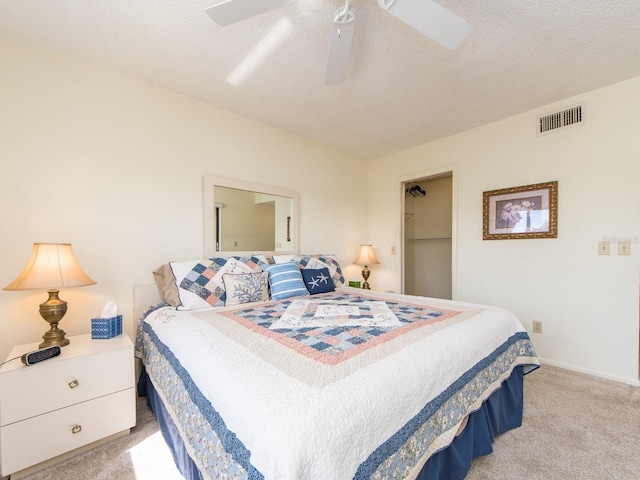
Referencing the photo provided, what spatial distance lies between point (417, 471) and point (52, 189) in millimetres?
2541

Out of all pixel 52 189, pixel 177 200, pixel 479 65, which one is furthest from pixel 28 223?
pixel 479 65

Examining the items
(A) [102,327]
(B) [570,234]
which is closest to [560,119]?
(B) [570,234]

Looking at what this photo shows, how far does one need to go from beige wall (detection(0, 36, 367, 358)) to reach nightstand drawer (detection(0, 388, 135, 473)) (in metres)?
0.63

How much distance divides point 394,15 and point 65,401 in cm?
250

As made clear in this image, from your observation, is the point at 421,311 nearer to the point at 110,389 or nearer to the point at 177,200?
the point at 110,389

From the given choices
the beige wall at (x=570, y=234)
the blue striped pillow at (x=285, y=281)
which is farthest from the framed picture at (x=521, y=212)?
the blue striped pillow at (x=285, y=281)

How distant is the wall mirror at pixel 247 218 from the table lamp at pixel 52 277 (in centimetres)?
98

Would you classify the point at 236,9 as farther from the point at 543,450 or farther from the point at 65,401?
the point at 543,450

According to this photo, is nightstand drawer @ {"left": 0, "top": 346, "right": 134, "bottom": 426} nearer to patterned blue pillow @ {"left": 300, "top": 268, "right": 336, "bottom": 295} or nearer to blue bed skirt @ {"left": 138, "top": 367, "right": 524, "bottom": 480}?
blue bed skirt @ {"left": 138, "top": 367, "right": 524, "bottom": 480}

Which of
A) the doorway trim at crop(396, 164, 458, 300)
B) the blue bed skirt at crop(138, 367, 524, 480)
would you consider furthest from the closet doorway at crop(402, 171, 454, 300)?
the blue bed skirt at crop(138, 367, 524, 480)

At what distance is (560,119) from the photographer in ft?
8.21

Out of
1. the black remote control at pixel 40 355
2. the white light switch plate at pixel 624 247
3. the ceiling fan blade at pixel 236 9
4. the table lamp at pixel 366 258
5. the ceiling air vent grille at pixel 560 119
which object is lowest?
the black remote control at pixel 40 355

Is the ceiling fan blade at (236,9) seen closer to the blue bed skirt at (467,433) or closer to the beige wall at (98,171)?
the beige wall at (98,171)

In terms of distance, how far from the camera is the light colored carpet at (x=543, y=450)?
4.46 feet
